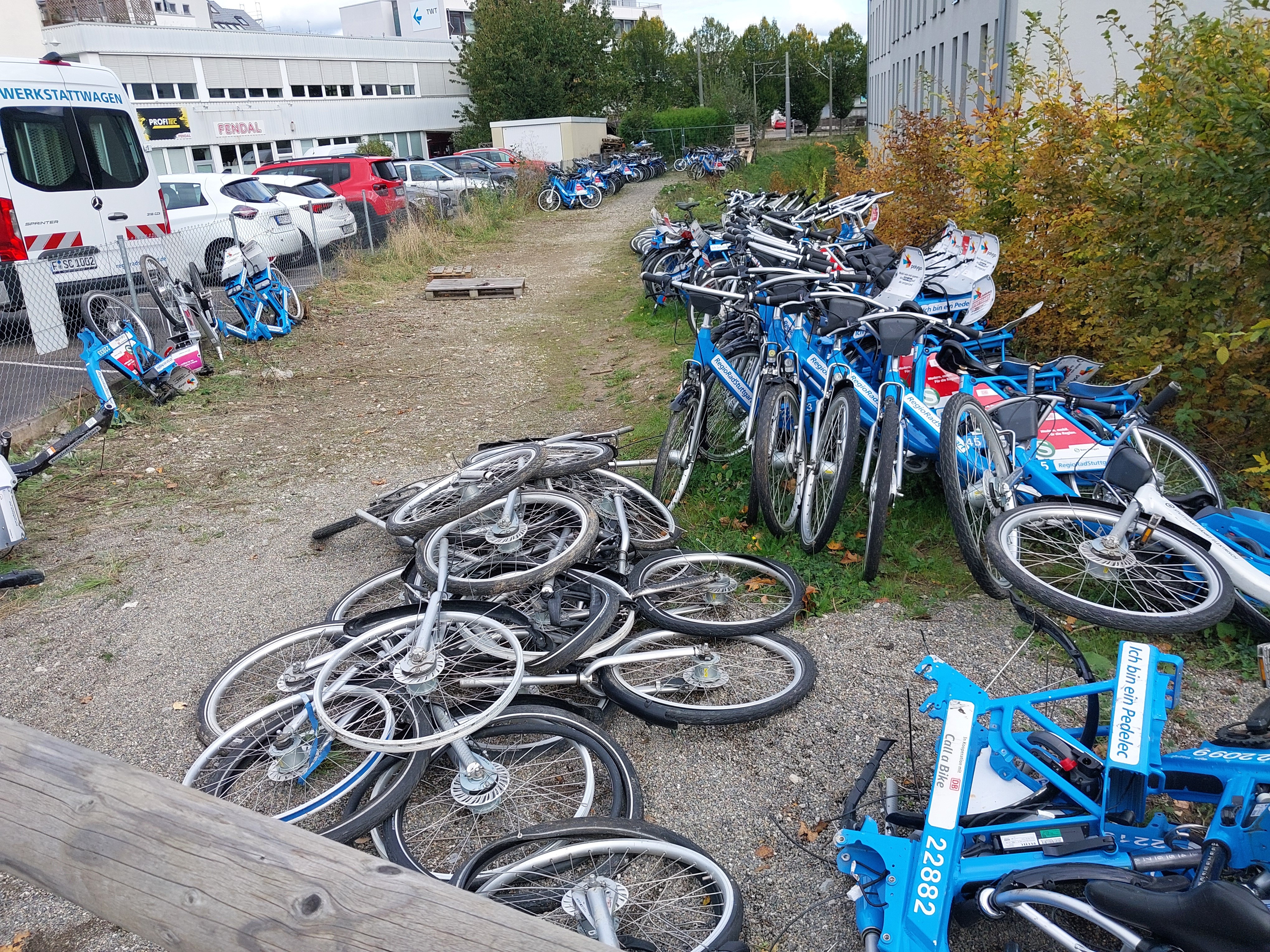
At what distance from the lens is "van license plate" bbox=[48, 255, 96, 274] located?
8.98 m

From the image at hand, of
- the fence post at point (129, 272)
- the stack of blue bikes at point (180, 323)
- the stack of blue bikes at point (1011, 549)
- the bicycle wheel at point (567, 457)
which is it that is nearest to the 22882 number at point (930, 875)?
the stack of blue bikes at point (1011, 549)

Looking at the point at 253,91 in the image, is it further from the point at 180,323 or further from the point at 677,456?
the point at 677,456

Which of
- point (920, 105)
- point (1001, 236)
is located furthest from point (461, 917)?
point (920, 105)

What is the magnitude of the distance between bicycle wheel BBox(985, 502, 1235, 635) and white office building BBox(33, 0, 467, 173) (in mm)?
32887

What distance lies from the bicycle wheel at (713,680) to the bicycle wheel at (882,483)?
68 cm

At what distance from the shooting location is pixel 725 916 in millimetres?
2455

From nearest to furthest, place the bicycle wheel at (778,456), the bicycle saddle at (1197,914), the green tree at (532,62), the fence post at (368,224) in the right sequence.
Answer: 1. the bicycle saddle at (1197,914)
2. the bicycle wheel at (778,456)
3. the fence post at (368,224)
4. the green tree at (532,62)

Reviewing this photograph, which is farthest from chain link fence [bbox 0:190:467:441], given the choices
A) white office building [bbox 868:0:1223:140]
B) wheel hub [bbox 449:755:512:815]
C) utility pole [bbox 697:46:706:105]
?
utility pole [bbox 697:46:706:105]

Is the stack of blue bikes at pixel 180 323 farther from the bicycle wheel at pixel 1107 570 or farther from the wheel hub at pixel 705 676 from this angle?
the bicycle wheel at pixel 1107 570


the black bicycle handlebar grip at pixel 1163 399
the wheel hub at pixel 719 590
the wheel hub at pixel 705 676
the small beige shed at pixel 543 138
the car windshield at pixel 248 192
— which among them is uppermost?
the small beige shed at pixel 543 138

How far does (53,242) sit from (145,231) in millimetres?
1179

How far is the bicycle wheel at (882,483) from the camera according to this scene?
3916mm

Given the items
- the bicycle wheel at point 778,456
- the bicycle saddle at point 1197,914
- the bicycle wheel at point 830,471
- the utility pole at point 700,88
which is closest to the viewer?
the bicycle saddle at point 1197,914

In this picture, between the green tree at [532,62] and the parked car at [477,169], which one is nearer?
the parked car at [477,169]
